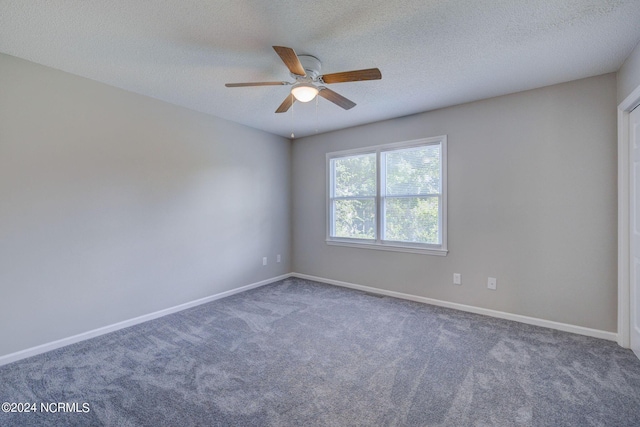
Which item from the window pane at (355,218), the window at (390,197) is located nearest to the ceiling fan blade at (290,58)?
the window at (390,197)

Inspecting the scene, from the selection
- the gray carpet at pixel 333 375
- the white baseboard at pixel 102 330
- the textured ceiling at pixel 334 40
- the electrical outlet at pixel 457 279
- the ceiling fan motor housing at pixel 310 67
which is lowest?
the gray carpet at pixel 333 375

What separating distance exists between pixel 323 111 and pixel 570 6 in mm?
2355

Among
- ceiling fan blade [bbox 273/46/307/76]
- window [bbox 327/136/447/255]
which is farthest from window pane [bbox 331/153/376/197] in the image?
ceiling fan blade [bbox 273/46/307/76]

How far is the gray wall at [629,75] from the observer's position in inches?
84.3

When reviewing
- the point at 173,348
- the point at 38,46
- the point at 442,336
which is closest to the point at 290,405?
the point at 173,348

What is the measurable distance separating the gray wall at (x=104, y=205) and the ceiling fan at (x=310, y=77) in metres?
1.54

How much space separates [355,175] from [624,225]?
9.57ft

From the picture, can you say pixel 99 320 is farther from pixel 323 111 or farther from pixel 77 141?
pixel 323 111

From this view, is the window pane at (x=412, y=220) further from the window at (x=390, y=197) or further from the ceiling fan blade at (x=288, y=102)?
the ceiling fan blade at (x=288, y=102)

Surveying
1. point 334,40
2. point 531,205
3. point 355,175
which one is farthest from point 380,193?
point 334,40

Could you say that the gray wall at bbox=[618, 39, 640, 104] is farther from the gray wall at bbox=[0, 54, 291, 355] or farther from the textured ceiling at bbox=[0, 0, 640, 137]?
the gray wall at bbox=[0, 54, 291, 355]

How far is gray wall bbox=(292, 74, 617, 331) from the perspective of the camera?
2621 millimetres

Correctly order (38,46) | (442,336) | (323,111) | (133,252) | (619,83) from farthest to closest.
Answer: (323,111)
(133,252)
(442,336)
(619,83)
(38,46)

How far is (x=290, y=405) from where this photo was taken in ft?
5.77
